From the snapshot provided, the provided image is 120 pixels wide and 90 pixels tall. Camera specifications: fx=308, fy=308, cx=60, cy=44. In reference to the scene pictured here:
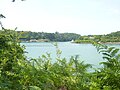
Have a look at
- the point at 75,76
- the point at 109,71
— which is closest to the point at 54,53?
the point at 75,76

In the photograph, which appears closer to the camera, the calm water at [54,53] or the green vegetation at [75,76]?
the green vegetation at [75,76]

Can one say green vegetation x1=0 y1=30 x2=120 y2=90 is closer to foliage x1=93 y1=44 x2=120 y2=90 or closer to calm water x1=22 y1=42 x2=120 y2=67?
foliage x1=93 y1=44 x2=120 y2=90

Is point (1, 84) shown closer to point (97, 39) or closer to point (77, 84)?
point (77, 84)

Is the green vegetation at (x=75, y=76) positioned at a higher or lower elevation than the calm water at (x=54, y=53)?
higher

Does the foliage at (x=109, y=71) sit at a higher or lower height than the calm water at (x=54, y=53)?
higher

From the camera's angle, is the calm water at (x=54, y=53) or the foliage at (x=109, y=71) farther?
the calm water at (x=54, y=53)

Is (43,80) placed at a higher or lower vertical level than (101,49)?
lower

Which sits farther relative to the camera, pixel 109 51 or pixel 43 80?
pixel 109 51

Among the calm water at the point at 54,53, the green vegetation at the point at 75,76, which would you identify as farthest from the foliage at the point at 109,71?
the calm water at the point at 54,53

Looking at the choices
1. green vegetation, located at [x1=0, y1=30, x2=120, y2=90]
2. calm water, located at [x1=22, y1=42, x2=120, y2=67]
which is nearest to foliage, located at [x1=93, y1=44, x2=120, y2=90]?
green vegetation, located at [x1=0, y1=30, x2=120, y2=90]

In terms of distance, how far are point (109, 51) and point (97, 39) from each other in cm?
21

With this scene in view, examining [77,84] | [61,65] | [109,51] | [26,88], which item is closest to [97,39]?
[109,51]

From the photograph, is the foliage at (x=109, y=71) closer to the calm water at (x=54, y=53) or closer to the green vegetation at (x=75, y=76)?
the green vegetation at (x=75, y=76)

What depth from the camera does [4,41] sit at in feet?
18.3
